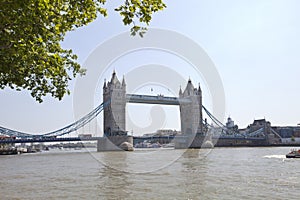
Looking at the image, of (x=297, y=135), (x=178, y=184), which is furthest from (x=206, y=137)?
(x=178, y=184)

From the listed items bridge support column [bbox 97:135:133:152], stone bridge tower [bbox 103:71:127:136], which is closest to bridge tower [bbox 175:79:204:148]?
stone bridge tower [bbox 103:71:127:136]

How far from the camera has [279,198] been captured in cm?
882

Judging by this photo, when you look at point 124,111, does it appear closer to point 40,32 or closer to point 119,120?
point 119,120

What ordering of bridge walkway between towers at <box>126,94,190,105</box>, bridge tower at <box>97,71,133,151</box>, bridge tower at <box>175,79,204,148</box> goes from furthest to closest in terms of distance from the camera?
1. bridge tower at <box>175,79,204,148</box>
2. bridge walkway between towers at <box>126,94,190,105</box>
3. bridge tower at <box>97,71,133,151</box>

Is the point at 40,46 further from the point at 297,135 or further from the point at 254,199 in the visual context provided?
the point at 297,135

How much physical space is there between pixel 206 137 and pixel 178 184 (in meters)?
63.3

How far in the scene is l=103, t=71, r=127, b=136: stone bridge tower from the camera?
6556cm

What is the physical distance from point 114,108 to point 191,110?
24.4 metres

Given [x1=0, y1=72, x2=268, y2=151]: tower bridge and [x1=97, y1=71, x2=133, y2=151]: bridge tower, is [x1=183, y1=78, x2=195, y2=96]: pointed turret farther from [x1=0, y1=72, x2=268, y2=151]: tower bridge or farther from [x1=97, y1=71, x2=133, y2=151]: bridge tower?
[x1=97, y1=71, x2=133, y2=151]: bridge tower

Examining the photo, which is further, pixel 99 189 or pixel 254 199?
pixel 99 189

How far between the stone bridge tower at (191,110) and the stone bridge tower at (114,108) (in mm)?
18050

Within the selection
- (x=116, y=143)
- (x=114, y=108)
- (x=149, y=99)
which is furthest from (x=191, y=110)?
(x=116, y=143)

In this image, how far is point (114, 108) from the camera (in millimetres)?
68875

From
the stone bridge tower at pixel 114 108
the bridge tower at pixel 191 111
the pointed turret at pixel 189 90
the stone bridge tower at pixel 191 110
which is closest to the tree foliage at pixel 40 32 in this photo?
the stone bridge tower at pixel 114 108
